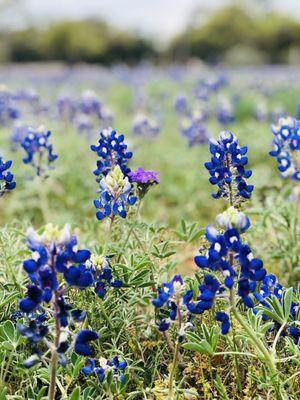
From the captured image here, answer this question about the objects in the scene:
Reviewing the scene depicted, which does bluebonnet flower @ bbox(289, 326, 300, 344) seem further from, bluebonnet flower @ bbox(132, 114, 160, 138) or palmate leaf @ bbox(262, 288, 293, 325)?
bluebonnet flower @ bbox(132, 114, 160, 138)

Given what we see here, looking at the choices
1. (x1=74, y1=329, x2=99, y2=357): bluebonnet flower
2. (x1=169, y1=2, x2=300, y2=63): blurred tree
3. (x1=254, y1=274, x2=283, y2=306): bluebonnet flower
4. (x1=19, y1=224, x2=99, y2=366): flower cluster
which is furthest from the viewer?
(x1=169, y1=2, x2=300, y2=63): blurred tree

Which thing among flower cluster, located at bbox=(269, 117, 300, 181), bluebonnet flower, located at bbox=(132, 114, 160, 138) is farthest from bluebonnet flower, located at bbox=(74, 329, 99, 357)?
→ bluebonnet flower, located at bbox=(132, 114, 160, 138)

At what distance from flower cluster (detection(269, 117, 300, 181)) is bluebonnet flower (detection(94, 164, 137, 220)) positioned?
0.97 meters

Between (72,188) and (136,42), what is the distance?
145 ft

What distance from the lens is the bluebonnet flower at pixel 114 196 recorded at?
7.55ft

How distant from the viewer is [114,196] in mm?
2338

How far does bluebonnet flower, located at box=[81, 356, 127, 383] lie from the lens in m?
2.05

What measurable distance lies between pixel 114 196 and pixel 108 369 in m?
0.67

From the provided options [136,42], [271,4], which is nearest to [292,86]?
[136,42]

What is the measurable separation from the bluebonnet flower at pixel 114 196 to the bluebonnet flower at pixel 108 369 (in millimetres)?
551

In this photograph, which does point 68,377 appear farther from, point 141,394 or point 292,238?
point 292,238

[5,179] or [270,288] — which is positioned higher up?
[5,179]

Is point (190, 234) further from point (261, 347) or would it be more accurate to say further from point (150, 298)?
point (261, 347)

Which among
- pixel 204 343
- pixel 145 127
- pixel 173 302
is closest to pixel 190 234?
pixel 173 302
